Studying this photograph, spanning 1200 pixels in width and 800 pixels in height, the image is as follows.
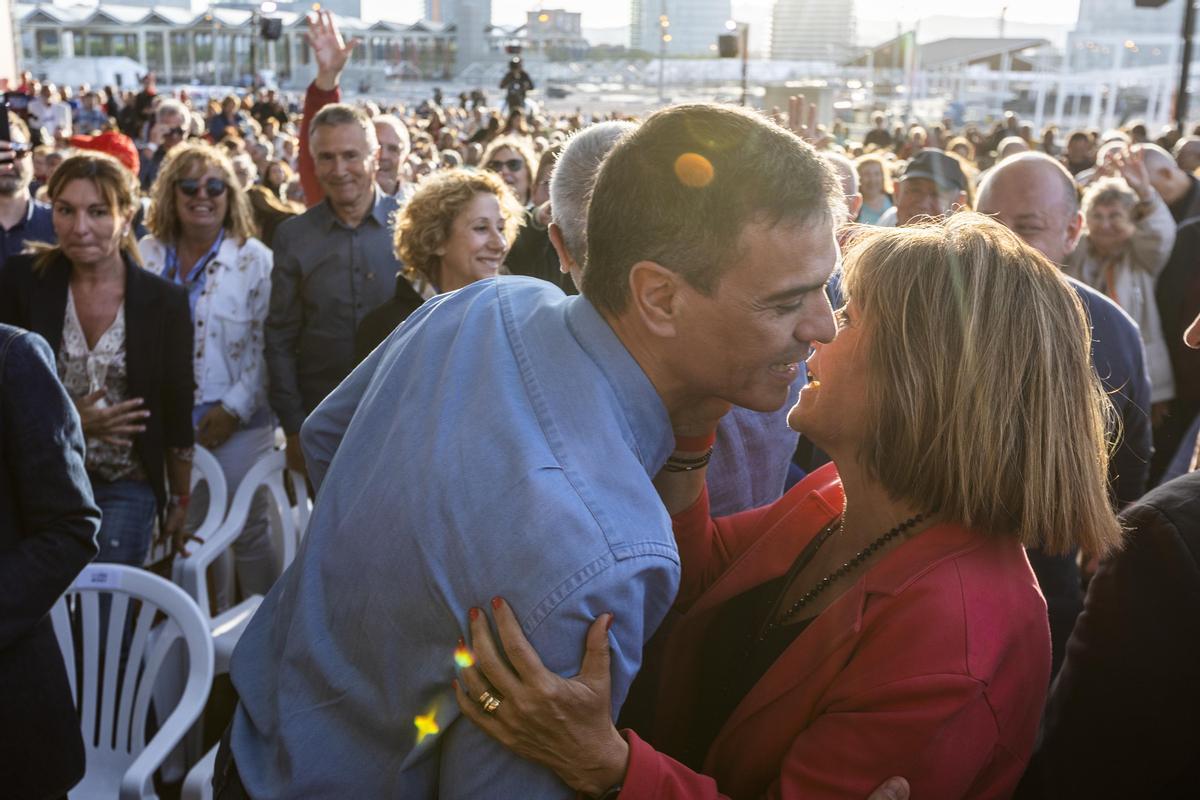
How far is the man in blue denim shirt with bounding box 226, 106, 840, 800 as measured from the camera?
121 centimetres

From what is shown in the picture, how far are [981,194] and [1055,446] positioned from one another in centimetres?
262

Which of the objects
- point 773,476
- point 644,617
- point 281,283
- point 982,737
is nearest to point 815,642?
point 982,737

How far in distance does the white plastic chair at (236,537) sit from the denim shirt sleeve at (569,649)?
78.3 inches

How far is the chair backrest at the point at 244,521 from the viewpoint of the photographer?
131 inches

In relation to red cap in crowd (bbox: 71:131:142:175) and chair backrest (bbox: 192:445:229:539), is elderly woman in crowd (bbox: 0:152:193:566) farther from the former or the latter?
red cap in crowd (bbox: 71:131:142:175)

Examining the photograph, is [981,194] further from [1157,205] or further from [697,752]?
[697,752]

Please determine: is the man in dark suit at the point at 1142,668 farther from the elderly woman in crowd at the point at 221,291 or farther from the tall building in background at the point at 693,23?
the tall building in background at the point at 693,23

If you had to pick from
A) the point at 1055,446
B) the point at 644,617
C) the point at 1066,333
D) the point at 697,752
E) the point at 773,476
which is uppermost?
the point at 1066,333

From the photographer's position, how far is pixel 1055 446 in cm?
152

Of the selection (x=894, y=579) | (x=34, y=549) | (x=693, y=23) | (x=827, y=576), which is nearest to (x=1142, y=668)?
(x=894, y=579)

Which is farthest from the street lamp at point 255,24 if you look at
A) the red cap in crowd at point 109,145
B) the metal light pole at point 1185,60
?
the metal light pole at point 1185,60

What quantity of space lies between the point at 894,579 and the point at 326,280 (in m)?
3.32

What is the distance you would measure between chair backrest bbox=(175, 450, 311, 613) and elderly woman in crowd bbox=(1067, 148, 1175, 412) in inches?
149

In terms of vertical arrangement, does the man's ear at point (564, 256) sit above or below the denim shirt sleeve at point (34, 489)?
above
